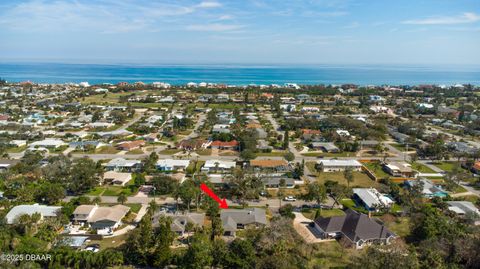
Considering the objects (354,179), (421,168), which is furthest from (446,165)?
(354,179)

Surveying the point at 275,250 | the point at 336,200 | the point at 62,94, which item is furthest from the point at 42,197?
the point at 62,94

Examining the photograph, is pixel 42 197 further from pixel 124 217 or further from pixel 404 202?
pixel 404 202

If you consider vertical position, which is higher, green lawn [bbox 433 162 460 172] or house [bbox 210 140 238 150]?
house [bbox 210 140 238 150]

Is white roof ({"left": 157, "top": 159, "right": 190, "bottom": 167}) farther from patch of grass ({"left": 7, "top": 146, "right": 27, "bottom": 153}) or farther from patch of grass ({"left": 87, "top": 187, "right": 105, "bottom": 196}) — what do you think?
patch of grass ({"left": 7, "top": 146, "right": 27, "bottom": 153})

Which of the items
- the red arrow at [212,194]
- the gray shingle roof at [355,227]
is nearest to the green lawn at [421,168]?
the gray shingle roof at [355,227]

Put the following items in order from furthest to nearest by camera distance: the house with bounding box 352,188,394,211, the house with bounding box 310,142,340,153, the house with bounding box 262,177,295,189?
the house with bounding box 310,142,340,153 → the house with bounding box 262,177,295,189 → the house with bounding box 352,188,394,211

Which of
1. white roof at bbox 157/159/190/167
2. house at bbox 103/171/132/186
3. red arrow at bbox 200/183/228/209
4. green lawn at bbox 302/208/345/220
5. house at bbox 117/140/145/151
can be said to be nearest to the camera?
green lawn at bbox 302/208/345/220

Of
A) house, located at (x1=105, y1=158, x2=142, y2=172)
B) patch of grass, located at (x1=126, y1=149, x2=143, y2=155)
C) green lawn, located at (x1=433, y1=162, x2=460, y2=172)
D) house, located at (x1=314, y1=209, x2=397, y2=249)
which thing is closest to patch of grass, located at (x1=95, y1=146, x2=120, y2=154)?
patch of grass, located at (x1=126, y1=149, x2=143, y2=155)
